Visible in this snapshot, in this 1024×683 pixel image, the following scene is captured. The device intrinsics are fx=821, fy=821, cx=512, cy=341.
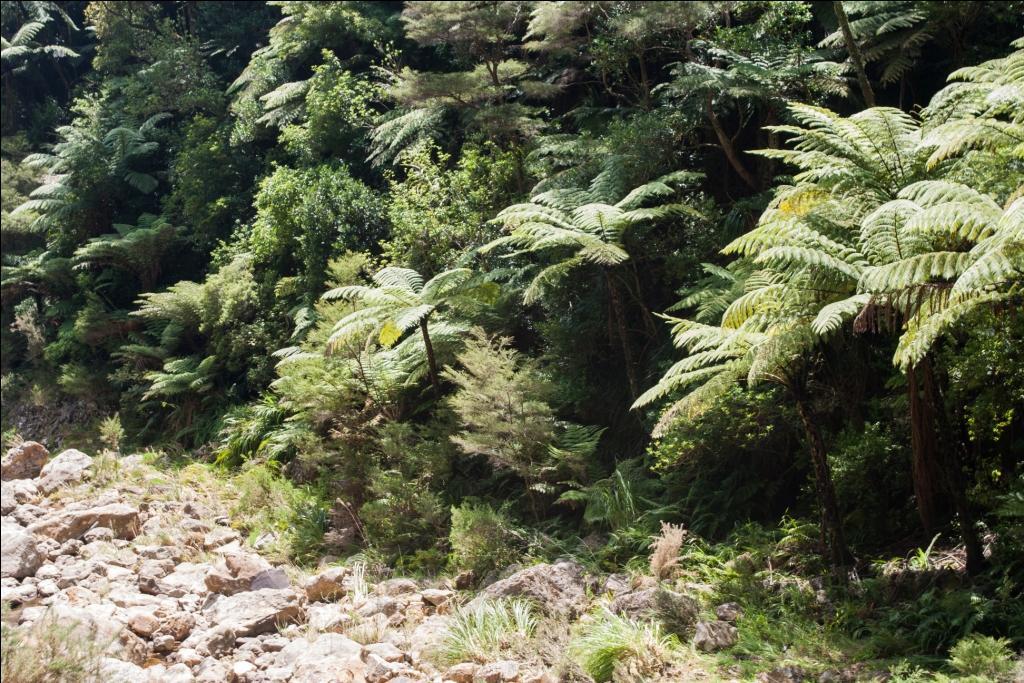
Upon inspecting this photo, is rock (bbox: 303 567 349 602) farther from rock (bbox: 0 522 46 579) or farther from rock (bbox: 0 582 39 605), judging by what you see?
rock (bbox: 0 522 46 579)

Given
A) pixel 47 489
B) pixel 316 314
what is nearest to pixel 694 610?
pixel 316 314

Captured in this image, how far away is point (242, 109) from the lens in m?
16.8

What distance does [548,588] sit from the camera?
6.03 meters

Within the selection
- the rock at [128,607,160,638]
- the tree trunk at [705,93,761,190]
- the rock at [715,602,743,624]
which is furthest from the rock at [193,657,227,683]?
the tree trunk at [705,93,761,190]

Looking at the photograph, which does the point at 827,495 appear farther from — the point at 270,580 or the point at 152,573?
the point at 152,573

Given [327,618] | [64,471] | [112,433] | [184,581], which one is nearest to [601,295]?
[327,618]

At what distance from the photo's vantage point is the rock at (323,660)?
5.44 metres

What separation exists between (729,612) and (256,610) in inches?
148

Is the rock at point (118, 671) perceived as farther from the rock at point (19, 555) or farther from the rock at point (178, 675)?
the rock at point (19, 555)

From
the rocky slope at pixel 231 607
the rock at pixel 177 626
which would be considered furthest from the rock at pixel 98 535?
the rock at pixel 177 626

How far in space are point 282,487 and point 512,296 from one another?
11.8 feet

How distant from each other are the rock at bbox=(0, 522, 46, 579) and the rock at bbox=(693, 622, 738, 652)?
257 inches

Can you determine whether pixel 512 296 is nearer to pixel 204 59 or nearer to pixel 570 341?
pixel 570 341

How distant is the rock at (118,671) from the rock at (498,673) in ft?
7.39
